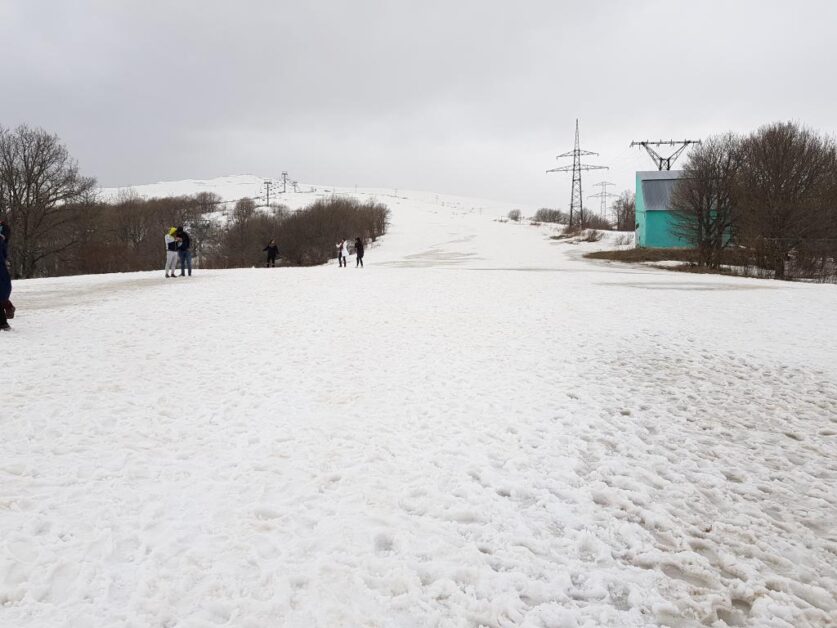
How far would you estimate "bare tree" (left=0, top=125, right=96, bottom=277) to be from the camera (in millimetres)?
34156

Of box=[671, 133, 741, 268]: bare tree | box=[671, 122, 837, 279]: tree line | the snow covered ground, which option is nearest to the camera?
the snow covered ground

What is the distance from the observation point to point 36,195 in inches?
1383

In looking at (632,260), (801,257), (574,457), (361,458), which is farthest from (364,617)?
(632,260)

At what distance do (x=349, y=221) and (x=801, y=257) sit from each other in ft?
142

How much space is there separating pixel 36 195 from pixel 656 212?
47453 mm

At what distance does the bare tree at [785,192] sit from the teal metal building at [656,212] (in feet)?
32.0

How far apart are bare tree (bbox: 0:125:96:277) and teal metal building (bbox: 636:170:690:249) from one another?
44279mm

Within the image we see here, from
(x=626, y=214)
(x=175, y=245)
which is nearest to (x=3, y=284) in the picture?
(x=175, y=245)

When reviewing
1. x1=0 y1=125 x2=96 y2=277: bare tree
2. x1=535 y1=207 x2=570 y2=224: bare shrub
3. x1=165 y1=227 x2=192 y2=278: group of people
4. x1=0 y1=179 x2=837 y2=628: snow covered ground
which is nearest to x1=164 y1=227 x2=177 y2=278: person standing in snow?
x1=165 y1=227 x2=192 y2=278: group of people

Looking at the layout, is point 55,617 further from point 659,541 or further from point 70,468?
point 659,541

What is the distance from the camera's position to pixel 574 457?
4.42m

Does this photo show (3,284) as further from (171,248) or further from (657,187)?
(657,187)

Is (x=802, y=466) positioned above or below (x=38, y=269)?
below

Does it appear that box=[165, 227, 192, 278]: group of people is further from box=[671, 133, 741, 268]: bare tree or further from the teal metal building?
the teal metal building
